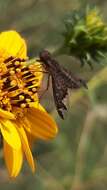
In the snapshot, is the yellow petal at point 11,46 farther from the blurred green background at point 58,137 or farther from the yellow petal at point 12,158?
the blurred green background at point 58,137

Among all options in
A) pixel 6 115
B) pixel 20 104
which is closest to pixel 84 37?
pixel 20 104

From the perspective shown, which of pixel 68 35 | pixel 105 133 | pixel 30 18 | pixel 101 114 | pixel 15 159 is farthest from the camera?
pixel 105 133

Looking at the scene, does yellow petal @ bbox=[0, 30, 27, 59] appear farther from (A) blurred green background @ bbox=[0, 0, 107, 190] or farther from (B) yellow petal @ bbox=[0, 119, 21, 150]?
(A) blurred green background @ bbox=[0, 0, 107, 190]

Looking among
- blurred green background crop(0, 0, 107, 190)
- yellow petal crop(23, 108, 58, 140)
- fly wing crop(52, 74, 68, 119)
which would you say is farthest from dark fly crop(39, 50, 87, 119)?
blurred green background crop(0, 0, 107, 190)

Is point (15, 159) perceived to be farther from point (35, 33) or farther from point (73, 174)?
point (35, 33)

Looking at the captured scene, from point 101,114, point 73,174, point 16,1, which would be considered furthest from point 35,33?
point 73,174

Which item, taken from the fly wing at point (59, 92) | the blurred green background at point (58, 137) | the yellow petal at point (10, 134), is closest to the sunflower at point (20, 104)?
the yellow petal at point (10, 134)
